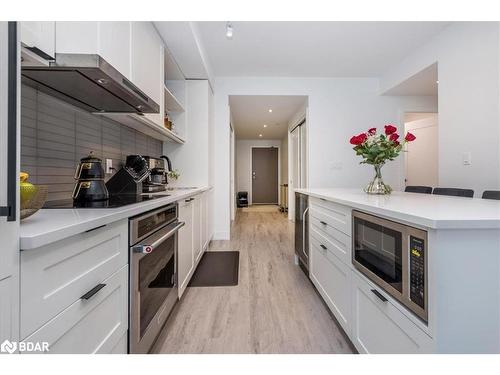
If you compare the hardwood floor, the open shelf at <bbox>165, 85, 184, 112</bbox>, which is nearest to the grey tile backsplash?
the open shelf at <bbox>165, 85, 184, 112</bbox>

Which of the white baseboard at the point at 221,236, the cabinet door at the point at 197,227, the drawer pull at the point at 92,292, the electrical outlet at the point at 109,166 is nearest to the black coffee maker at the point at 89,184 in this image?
the drawer pull at the point at 92,292

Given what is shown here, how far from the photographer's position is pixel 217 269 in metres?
2.55

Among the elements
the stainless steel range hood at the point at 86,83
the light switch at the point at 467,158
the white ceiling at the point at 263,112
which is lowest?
the light switch at the point at 467,158

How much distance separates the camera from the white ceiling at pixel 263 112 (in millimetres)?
4173

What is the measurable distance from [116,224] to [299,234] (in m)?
1.91

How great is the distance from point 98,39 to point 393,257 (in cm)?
174

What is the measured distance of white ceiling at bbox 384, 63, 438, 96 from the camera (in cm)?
311

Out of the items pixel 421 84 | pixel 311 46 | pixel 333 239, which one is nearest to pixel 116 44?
pixel 333 239

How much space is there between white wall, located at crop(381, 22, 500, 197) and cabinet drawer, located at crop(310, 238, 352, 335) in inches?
73.2

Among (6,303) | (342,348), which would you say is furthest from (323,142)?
(6,303)

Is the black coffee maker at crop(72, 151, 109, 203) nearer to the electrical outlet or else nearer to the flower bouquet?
the electrical outlet

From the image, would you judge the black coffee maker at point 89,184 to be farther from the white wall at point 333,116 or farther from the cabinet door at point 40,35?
the white wall at point 333,116

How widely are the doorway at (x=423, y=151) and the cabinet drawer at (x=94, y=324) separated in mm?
5538

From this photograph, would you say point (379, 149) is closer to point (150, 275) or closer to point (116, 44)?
point (150, 275)
